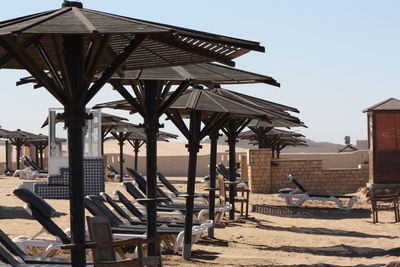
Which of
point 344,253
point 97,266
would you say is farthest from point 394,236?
point 97,266

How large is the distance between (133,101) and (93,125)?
1060cm

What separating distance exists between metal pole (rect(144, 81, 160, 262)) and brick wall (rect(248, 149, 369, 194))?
1426 cm

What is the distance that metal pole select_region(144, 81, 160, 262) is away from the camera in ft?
24.8

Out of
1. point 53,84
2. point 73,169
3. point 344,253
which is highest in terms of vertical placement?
point 53,84

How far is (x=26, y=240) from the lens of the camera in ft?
27.4

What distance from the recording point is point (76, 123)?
5199mm

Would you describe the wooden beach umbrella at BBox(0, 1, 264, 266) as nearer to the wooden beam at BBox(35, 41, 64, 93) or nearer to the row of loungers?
the wooden beam at BBox(35, 41, 64, 93)

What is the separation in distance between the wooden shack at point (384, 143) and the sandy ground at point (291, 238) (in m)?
2.81

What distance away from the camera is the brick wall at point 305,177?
22.0 metres

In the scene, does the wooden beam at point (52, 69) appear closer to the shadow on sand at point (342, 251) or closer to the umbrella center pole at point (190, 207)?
the umbrella center pole at point (190, 207)

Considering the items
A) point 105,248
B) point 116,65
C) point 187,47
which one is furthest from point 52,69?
point 105,248

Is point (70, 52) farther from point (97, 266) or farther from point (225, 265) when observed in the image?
point (225, 265)

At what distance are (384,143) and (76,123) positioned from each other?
1663 cm

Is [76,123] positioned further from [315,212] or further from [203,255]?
[315,212]
